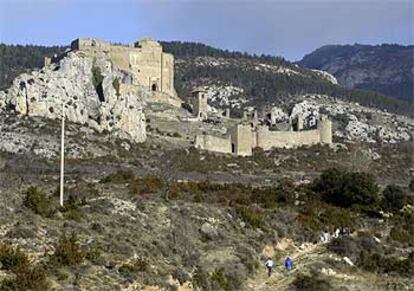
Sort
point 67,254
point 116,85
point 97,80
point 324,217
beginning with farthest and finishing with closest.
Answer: point 116,85, point 97,80, point 324,217, point 67,254

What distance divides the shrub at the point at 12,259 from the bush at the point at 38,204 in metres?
4.60

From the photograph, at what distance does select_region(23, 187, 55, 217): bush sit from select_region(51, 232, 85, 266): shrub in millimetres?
3277

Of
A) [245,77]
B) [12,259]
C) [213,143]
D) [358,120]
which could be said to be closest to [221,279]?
[12,259]

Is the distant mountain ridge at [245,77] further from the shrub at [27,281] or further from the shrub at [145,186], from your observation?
the shrub at [27,281]

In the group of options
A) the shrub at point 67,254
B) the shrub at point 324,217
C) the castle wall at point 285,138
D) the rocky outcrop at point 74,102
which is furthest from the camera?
the castle wall at point 285,138

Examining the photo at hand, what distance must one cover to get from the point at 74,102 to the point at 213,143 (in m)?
11.7

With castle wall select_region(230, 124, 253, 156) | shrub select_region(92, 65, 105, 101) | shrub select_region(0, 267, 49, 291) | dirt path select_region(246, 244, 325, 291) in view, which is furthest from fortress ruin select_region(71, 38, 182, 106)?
shrub select_region(0, 267, 49, 291)

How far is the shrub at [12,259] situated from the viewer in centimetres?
1923

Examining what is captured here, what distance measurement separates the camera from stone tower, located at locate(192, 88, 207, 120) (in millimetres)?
77500

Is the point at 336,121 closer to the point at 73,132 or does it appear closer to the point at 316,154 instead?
the point at 316,154

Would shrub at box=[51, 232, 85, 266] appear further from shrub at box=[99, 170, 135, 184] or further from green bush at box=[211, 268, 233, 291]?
shrub at box=[99, 170, 135, 184]

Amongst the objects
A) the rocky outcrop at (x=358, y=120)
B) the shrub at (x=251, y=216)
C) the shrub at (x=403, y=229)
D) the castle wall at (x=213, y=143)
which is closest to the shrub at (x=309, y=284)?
the shrub at (x=251, y=216)

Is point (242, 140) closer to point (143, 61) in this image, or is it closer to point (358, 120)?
point (143, 61)

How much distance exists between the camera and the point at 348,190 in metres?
41.8
